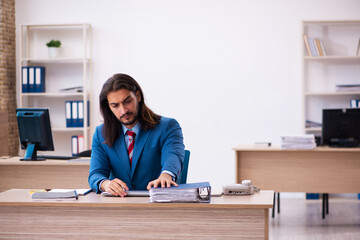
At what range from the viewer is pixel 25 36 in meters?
6.49

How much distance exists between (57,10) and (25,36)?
0.54 m

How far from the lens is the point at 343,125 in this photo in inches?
193

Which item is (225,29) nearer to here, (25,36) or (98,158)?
(25,36)

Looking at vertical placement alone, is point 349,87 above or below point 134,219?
above

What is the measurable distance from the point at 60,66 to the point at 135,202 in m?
4.58

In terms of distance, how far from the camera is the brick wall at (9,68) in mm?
6160

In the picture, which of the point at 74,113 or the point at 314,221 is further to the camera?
the point at 74,113

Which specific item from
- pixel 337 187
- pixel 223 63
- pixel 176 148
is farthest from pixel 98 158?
pixel 223 63

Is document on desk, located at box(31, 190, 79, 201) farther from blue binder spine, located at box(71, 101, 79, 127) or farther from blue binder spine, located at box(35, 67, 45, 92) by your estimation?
blue binder spine, located at box(35, 67, 45, 92)

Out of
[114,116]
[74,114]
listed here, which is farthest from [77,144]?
[114,116]

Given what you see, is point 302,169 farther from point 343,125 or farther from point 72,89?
point 72,89

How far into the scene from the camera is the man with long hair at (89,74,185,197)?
2611 millimetres

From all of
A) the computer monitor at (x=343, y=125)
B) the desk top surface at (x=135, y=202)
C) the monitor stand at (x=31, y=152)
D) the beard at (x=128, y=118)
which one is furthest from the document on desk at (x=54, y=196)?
the computer monitor at (x=343, y=125)

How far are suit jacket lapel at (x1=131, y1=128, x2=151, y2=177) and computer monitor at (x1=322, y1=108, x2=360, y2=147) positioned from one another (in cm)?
272
